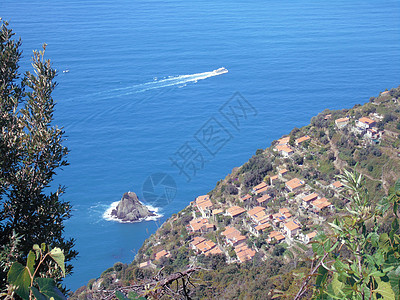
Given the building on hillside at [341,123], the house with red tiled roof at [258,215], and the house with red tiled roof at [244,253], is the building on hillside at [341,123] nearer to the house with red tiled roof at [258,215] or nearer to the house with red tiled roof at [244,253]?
the house with red tiled roof at [258,215]

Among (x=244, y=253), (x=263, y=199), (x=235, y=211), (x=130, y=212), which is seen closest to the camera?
(x=244, y=253)

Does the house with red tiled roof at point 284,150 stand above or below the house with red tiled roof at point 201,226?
above

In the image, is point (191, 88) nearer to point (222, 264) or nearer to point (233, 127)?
point (233, 127)

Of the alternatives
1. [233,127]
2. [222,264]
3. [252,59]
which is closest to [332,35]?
[252,59]

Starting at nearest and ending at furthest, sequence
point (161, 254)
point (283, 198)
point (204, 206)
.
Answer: point (161, 254) < point (283, 198) < point (204, 206)

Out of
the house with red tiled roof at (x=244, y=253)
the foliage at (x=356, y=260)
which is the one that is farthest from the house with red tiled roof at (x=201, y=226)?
the foliage at (x=356, y=260)

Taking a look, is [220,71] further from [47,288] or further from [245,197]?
[47,288]

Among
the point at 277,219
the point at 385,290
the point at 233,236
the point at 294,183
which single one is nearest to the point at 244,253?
the point at 233,236
